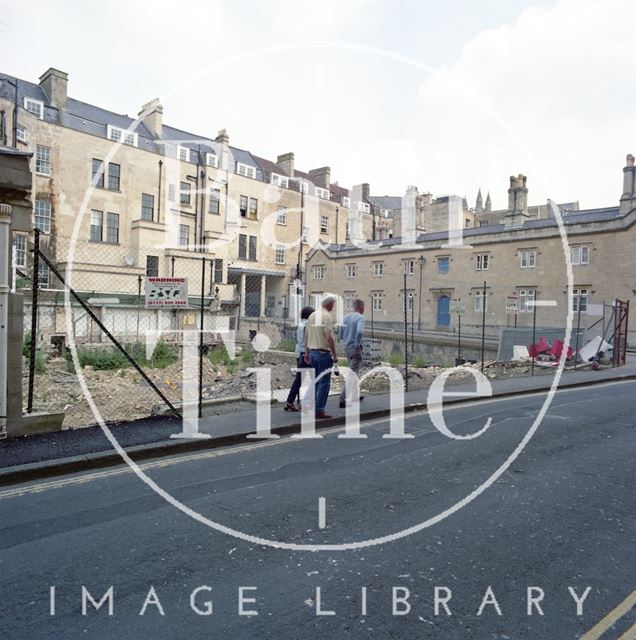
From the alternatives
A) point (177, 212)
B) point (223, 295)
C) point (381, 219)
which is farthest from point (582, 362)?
point (381, 219)

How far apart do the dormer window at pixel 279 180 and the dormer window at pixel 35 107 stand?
23051mm

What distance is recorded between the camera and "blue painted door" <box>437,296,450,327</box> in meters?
42.2

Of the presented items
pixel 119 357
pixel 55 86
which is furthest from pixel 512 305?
pixel 55 86

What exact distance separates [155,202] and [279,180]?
52.6 ft

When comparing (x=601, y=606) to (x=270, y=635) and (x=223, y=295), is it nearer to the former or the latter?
(x=270, y=635)

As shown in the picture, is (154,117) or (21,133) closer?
(21,133)

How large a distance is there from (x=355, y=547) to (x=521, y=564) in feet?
4.19

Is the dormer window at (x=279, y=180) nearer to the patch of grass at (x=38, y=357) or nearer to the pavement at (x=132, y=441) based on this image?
the patch of grass at (x=38, y=357)

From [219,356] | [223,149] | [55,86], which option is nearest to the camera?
[219,356]

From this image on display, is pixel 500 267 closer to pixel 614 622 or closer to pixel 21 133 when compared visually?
pixel 21 133

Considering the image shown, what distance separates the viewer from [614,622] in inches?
122

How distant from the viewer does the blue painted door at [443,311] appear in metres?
42.2

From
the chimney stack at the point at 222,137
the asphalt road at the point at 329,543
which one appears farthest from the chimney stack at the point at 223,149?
the asphalt road at the point at 329,543

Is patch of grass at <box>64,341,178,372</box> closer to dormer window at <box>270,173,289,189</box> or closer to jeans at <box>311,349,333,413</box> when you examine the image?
jeans at <box>311,349,333,413</box>
